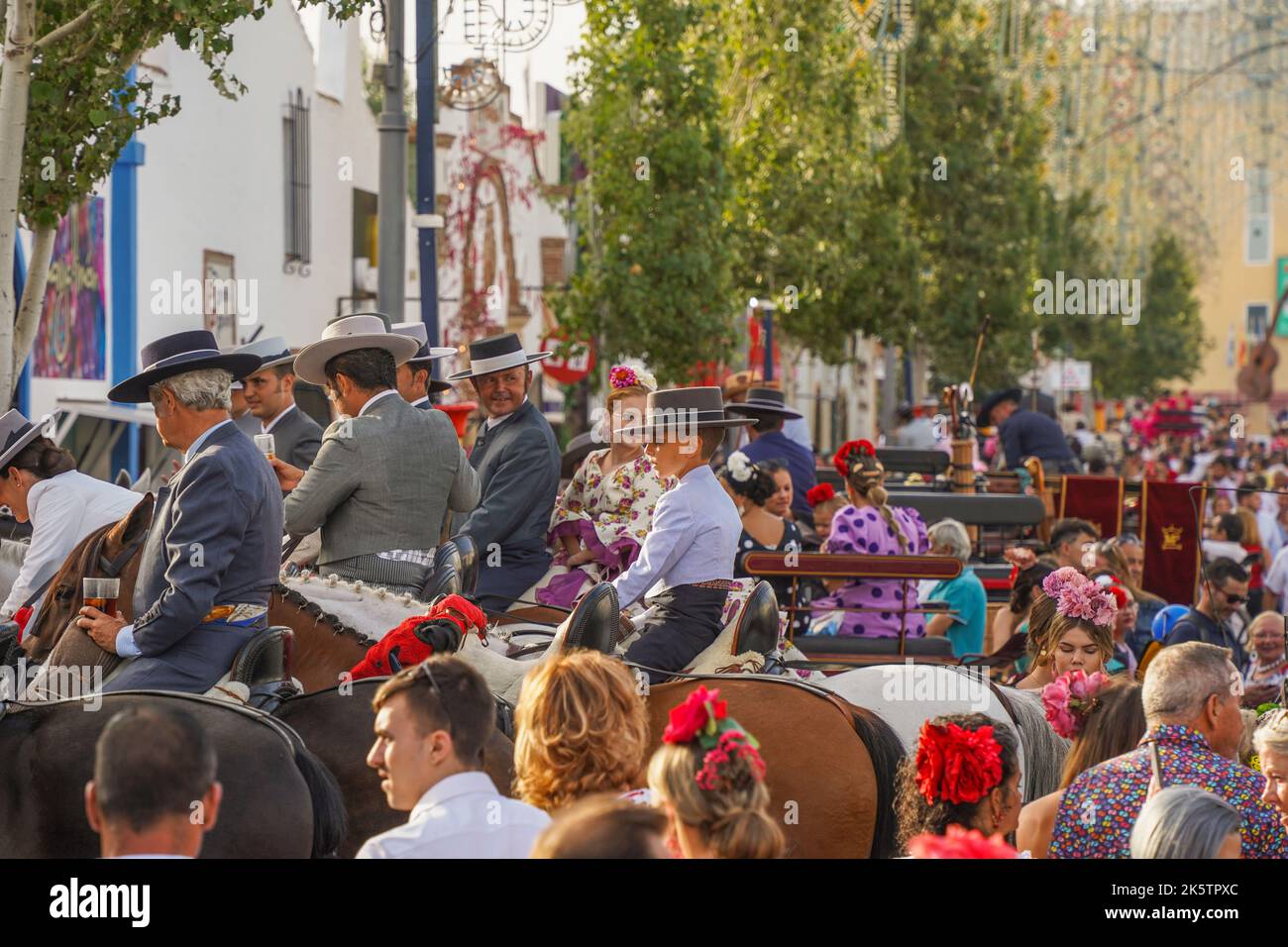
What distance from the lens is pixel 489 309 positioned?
90.0 ft

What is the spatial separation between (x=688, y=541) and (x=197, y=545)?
1898 millimetres

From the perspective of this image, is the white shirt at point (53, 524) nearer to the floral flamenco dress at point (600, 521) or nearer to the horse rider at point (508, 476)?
the horse rider at point (508, 476)

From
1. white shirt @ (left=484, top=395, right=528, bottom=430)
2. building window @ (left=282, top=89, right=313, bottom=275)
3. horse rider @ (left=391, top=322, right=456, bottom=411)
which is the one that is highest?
building window @ (left=282, top=89, right=313, bottom=275)

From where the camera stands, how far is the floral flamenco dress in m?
9.12

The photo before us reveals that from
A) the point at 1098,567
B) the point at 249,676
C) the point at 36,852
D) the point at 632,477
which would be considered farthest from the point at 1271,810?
the point at 1098,567

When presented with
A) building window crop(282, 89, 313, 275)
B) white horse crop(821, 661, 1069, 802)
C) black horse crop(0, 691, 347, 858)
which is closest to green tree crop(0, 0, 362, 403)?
black horse crop(0, 691, 347, 858)

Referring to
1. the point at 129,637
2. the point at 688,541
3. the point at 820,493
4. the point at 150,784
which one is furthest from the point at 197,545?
the point at 820,493

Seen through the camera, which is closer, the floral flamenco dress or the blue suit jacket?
the floral flamenco dress

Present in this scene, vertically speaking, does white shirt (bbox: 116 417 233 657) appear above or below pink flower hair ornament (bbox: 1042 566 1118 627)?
above

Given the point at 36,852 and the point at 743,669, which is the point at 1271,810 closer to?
the point at 743,669

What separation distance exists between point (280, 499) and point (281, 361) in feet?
7.29

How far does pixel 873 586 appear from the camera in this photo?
424 inches

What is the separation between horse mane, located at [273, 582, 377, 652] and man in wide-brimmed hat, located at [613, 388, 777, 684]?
98 cm
